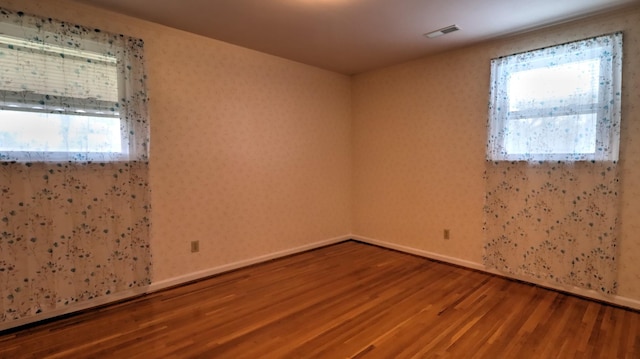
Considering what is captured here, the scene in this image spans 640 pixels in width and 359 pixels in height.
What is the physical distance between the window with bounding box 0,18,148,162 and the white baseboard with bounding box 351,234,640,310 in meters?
3.26

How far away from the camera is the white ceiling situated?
8.50 ft

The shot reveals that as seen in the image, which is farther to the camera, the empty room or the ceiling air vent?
the ceiling air vent

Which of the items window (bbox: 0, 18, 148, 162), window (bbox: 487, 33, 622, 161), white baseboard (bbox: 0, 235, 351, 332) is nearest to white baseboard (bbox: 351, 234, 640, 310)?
white baseboard (bbox: 0, 235, 351, 332)

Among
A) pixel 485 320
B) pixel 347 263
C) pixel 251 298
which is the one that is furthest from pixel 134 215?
pixel 485 320

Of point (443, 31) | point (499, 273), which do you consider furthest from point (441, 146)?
point (499, 273)

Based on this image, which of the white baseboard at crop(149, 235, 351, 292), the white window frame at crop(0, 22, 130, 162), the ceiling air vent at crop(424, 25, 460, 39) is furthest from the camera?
the white baseboard at crop(149, 235, 351, 292)

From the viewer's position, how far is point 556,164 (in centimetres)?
301

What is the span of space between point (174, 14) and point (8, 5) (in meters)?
1.08

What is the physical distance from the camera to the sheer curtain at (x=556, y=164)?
2760 millimetres

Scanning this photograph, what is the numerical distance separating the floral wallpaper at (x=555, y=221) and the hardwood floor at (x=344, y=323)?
0.21 m

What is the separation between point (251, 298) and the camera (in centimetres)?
293

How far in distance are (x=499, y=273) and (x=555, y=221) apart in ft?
2.55

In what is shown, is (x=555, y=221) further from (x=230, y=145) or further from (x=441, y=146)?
(x=230, y=145)

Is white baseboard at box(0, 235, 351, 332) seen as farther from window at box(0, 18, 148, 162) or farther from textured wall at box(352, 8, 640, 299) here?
textured wall at box(352, 8, 640, 299)
